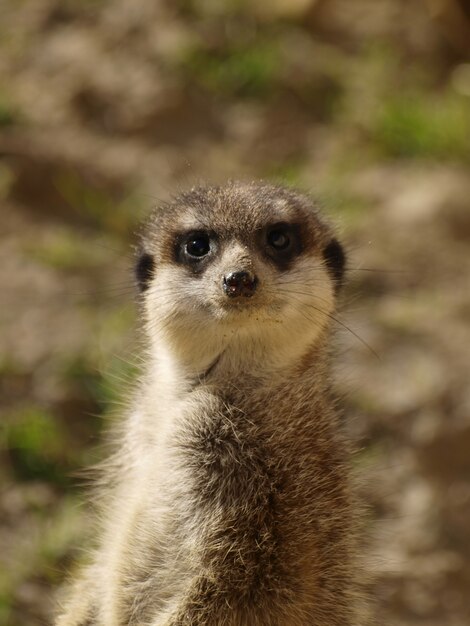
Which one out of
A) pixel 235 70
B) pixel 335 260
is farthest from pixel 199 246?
pixel 235 70

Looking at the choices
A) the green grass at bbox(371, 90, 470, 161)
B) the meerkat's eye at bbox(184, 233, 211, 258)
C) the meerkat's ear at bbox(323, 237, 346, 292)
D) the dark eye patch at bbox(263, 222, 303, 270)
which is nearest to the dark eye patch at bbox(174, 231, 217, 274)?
the meerkat's eye at bbox(184, 233, 211, 258)

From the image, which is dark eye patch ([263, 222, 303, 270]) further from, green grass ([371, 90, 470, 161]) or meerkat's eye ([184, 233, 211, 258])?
green grass ([371, 90, 470, 161])

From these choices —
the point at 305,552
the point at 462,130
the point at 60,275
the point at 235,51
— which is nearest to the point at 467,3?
the point at 462,130

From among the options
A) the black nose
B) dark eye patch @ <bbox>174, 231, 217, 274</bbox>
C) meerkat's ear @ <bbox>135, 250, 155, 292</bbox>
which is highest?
the black nose

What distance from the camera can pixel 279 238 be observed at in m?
2.66

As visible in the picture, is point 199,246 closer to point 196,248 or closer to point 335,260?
point 196,248

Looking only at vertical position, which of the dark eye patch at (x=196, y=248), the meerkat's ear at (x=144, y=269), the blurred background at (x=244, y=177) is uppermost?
the dark eye patch at (x=196, y=248)

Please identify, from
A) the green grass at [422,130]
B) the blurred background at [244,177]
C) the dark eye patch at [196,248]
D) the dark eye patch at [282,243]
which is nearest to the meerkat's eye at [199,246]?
the dark eye patch at [196,248]

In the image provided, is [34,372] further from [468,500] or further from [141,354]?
[468,500]

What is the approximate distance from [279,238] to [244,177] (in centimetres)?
175

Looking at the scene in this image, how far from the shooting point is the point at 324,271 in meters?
2.74

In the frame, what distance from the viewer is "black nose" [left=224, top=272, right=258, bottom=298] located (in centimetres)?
237

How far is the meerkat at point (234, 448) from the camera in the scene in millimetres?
2307

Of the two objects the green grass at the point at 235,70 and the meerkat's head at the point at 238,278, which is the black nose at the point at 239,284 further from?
the green grass at the point at 235,70
